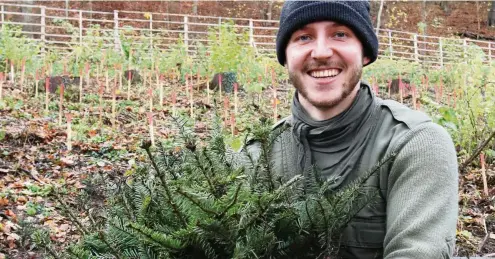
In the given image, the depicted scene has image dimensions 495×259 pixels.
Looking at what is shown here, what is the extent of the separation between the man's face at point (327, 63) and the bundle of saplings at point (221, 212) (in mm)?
392

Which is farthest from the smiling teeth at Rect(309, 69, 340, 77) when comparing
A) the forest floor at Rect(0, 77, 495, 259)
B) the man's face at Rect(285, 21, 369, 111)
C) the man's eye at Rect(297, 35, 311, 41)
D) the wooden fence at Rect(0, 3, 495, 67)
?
the wooden fence at Rect(0, 3, 495, 67)

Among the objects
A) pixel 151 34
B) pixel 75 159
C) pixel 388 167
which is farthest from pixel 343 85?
pixel 151 34

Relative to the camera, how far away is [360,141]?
185 centimetres

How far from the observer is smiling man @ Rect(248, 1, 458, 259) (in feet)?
5.14

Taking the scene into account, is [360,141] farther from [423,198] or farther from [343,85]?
[423,198]

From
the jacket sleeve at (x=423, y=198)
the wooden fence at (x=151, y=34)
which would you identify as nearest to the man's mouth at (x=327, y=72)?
the jacket sleeve at (x=423, y=198)

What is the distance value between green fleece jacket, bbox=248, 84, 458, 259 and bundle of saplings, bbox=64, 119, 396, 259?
0.37 ft

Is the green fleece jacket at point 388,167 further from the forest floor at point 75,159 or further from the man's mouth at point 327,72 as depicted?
the forest floor at point 75,159

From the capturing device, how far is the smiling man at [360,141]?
1565mm

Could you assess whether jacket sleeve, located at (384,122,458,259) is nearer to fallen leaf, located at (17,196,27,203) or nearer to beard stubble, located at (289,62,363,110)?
beard stubble, located at (289,62,363,110)

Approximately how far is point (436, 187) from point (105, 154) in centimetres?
441

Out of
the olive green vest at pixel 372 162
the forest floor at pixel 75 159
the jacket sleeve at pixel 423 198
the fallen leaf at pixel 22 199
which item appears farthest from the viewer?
the fallen leaf at pixel 22 199

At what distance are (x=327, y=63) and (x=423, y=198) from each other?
578 millimetres

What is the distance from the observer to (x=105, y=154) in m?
5.53
